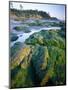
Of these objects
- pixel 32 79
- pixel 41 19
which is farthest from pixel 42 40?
pixel 32 79

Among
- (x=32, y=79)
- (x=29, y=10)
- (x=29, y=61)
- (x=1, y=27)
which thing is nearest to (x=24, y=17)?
(x=29, y=10)

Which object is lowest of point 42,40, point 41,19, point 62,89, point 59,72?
point 62,89

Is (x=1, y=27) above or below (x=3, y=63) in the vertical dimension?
above

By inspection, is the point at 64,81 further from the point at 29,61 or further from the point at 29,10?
the point at 29,10

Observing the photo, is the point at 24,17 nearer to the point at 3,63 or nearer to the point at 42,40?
the point at 42,40

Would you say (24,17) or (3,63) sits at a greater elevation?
(24,17)

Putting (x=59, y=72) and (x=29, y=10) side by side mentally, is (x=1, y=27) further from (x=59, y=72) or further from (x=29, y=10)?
(x=59, y=72)

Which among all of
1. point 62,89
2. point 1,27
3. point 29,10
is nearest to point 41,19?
point 29,10
